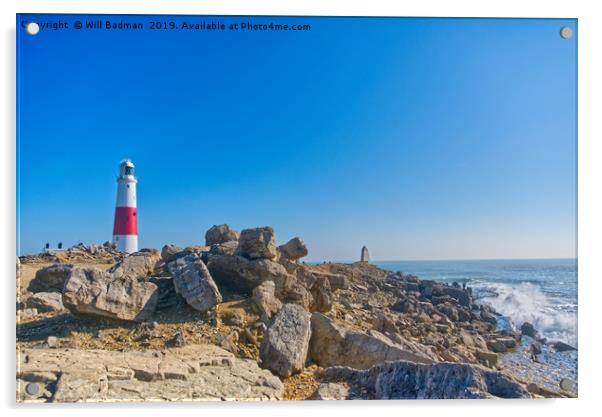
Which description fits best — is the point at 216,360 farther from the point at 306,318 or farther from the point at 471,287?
the point at 471,287

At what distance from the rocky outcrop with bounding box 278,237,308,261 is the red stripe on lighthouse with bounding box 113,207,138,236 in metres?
2.30

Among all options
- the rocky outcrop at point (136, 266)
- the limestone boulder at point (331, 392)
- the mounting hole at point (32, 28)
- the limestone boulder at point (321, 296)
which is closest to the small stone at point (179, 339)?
the rocky outcrop at point (136, 266)

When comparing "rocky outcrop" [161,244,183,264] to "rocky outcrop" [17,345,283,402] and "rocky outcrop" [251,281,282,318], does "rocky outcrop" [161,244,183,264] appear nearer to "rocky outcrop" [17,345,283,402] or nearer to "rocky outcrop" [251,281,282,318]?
"rocky outcrop" [251,281,282,318]

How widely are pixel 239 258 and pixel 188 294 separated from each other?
3.49 feet

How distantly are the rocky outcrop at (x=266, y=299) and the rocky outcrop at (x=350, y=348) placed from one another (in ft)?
2.27

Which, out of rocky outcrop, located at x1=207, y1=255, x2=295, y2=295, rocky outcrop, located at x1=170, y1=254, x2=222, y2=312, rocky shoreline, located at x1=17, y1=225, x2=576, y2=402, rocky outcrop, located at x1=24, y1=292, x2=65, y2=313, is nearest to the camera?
rocky shoreline, located at x1=17, y1=225, x2=576, y2=402

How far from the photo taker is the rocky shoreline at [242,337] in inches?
197

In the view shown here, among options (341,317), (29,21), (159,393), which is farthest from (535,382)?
(29,21)

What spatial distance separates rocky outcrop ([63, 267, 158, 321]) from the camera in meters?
5.90

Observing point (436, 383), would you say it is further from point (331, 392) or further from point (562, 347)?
point (562, 347)

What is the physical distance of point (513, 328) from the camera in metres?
7.07

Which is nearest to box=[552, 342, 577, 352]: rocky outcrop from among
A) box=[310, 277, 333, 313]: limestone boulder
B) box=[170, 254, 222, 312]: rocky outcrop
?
box=[310, 277, 333, 313]: limestone boulder

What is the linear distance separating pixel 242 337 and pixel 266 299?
74 cm

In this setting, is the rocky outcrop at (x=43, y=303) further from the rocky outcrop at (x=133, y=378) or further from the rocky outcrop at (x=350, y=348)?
the rocky outcrop at (x=350, y=348)
